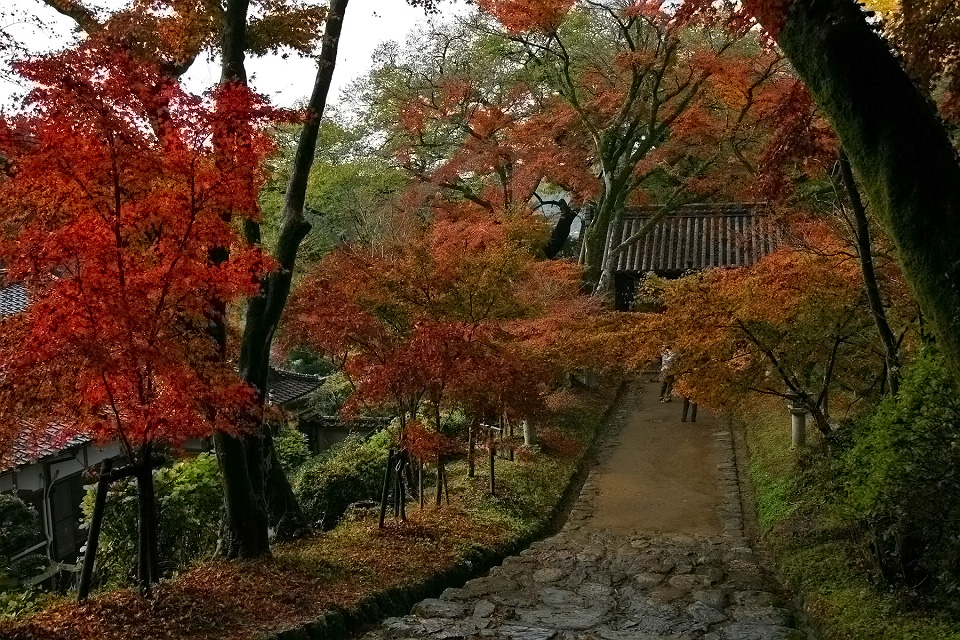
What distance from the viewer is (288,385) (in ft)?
68.2

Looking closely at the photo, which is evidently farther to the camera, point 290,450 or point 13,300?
point 290,450

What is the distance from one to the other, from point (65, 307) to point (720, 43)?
62.9 feet

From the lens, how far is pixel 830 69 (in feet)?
13.6

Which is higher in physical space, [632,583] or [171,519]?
[171,519]

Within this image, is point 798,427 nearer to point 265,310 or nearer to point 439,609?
point 439,609

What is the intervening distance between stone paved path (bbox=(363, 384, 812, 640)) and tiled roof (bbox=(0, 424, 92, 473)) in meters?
3.38

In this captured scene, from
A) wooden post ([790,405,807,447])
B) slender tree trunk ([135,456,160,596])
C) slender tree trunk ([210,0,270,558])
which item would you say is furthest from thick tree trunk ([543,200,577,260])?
slender tree trunk ([135,456,160,596])

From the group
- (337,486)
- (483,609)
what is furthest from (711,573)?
(337,486)

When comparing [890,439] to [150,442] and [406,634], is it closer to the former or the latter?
[406,634]

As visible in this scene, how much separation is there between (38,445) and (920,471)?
7.95 m

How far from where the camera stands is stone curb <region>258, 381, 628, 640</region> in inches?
241

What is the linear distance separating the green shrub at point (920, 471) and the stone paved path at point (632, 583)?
3.99 feet

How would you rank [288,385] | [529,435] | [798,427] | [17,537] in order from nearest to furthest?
[17,537], [798,427], [529,435], [288,385]

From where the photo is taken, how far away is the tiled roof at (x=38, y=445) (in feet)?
21.7
